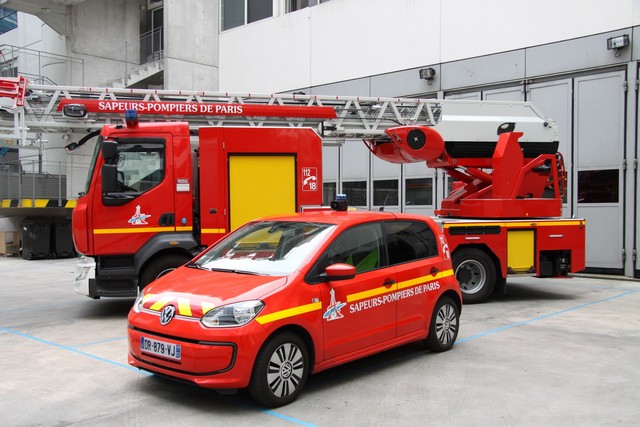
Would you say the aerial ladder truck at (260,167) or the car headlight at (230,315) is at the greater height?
the aerial ladder truck at (260,167)

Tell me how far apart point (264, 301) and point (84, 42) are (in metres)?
22.6

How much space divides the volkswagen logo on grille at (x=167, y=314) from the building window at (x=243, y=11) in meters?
17.7

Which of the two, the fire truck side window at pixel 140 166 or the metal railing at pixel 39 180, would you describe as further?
the metal railing at pixel 39 180

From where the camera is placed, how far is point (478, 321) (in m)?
8.53

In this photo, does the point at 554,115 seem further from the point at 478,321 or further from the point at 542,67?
Answer: the point at 478,321

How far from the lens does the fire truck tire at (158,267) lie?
8.37m

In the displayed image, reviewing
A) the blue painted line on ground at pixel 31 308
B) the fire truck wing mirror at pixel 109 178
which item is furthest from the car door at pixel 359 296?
the blue painted line on ground at pixel 31 308

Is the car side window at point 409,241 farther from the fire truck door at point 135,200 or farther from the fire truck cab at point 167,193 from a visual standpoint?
the fire truck door at point 135,200

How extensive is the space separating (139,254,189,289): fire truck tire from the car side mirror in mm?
4093

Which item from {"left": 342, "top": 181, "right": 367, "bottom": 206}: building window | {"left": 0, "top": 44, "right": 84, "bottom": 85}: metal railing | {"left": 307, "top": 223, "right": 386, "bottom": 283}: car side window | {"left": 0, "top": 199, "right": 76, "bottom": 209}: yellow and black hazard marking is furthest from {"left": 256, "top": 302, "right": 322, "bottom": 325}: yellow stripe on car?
{"left": 0, "top": 44, "right": 84, "bottom": 85}: metal railing

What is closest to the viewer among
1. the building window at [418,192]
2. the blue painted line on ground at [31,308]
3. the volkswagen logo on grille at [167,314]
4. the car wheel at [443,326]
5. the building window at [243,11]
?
the volkswagen logo on grille at [167,314]

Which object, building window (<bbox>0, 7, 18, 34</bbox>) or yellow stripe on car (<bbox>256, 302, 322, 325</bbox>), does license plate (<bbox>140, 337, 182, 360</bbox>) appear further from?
building window (<bbox>0, 7, 18, 34</bbox>)

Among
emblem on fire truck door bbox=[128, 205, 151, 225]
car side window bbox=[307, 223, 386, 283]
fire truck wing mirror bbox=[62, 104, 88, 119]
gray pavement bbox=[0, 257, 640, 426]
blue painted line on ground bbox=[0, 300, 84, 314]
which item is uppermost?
fire truck wing mirror bbox=[62, 104, 88, 119]

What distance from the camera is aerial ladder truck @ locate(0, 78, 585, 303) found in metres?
8.39
